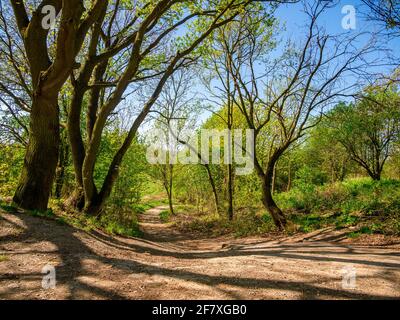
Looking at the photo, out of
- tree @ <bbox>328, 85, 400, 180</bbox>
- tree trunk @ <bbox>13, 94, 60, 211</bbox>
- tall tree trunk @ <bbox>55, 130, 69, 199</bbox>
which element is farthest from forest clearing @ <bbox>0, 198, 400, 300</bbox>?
tree @ <bbox>328, 85, 400, 180</bbox>

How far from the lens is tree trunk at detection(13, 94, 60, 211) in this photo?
7094mm

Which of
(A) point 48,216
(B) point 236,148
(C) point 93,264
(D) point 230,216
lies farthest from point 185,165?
(C) point 93,264

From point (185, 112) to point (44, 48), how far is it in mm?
17338

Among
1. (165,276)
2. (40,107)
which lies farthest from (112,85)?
(165,276)

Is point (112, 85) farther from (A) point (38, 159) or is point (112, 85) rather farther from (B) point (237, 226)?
(B) point (237, 226)

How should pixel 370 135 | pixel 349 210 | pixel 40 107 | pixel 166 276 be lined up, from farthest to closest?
pixel 370 135
pixel 349 210
pixel 40 107
pixel 166 276

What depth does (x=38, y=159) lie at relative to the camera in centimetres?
721

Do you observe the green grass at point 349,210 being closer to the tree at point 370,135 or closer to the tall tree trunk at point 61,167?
the tree at point 370,135

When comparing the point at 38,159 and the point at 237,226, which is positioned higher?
the point at 38,159

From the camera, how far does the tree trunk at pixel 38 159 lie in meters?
7.09

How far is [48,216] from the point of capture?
7020 millimetres

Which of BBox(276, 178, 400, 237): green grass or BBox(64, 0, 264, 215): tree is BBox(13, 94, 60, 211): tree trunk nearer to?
BBox(64, 0, 264, 215): tree

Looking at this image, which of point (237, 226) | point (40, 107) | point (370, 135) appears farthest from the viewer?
point (370, 135)
